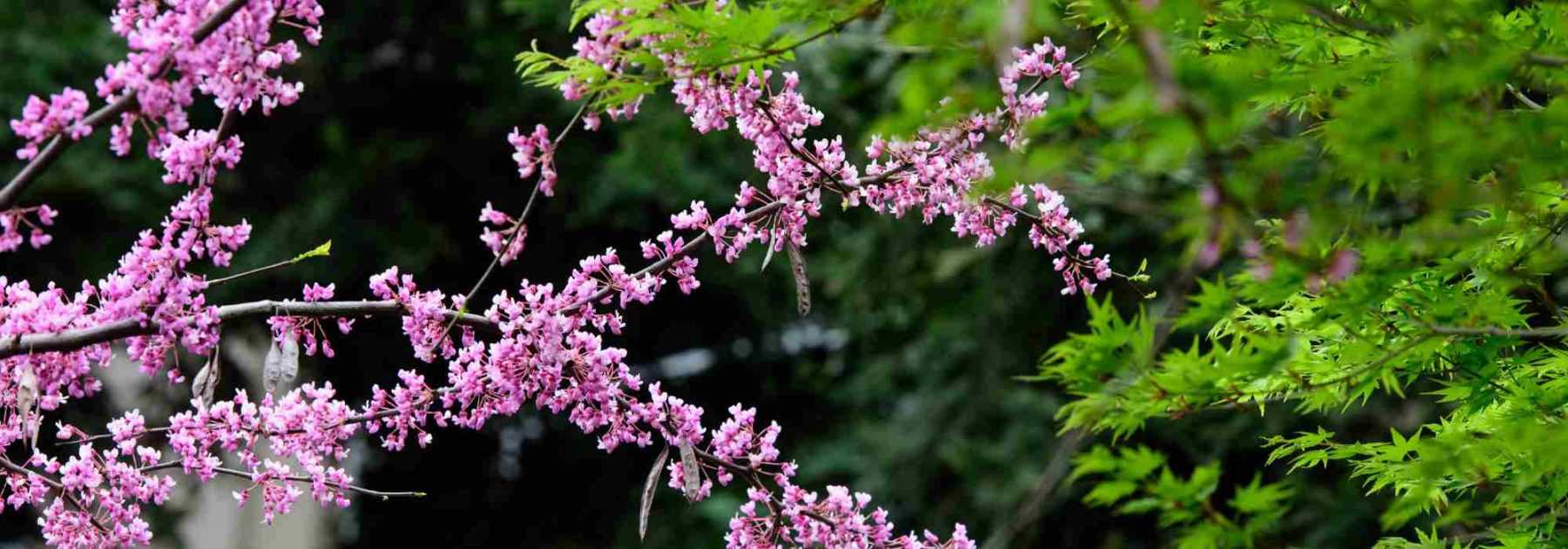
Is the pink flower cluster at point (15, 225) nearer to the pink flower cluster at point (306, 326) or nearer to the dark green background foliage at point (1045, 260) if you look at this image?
the pink flower cluster at point (306, 326)

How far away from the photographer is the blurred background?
346 inches

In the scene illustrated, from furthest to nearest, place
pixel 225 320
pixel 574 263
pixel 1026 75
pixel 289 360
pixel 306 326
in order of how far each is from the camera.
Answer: pixel 574 263 → pixel 1026 75 → pixel 306 326 → pixel 289 360 → pixel 225 320

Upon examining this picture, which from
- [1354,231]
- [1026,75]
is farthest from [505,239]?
[1354,231]

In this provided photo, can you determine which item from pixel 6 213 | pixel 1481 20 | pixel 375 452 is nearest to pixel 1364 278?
pixel 1481 20

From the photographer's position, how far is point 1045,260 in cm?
867

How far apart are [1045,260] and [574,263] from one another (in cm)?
443

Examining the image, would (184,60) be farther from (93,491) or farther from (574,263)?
(574,263)

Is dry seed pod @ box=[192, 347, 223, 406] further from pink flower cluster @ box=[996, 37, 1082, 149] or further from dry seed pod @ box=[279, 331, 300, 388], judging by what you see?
pink flower cluster @ box=[996, 37, 1082, 149]

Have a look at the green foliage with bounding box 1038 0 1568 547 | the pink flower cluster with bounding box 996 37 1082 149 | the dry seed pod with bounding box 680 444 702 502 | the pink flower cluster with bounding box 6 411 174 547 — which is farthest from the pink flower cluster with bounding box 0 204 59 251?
the pink flower cluster with bounding box 996 37 1082 149

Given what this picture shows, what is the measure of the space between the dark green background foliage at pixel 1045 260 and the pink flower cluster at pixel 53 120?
0.94m

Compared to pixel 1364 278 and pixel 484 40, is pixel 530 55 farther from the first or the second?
pixel 484 40

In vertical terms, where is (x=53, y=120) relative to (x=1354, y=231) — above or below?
above

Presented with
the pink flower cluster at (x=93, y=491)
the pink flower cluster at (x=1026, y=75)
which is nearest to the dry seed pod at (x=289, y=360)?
the pink flower cluster at (x=93, y=491)

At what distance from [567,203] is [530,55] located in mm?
8756
